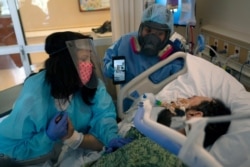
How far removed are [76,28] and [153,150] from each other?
2591 mm

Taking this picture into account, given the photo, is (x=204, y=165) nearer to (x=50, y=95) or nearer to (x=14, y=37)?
(x=50, y=95)

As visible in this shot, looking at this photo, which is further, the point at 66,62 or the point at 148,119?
the point at 66,62

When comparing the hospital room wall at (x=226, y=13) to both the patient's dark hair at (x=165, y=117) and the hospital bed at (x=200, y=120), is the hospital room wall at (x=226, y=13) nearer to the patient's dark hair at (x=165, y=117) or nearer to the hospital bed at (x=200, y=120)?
the hospital bed at (x=200, y=120)

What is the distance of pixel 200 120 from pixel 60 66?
2.85 feet

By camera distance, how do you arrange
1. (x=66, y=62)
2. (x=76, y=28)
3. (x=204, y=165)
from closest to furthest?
1. (x=204, y=165)
2. (x=66, y=62)
3. (x=76, y=28)

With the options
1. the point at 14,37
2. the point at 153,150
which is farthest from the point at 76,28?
the point at 153,150

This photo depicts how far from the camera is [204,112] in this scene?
1029 millimetres

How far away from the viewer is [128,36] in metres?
1.85

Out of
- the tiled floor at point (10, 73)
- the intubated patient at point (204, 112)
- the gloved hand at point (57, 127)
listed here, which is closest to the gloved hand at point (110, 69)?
the gloved hand at point (57, 127)

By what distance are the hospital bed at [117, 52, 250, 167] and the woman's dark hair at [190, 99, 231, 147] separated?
0.03m

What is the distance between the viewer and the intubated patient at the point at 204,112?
95cm

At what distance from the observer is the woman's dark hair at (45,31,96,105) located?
1.25 m

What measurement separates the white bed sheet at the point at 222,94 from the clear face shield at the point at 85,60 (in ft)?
1.32

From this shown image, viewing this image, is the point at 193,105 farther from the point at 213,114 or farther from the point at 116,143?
the point at 116,143
